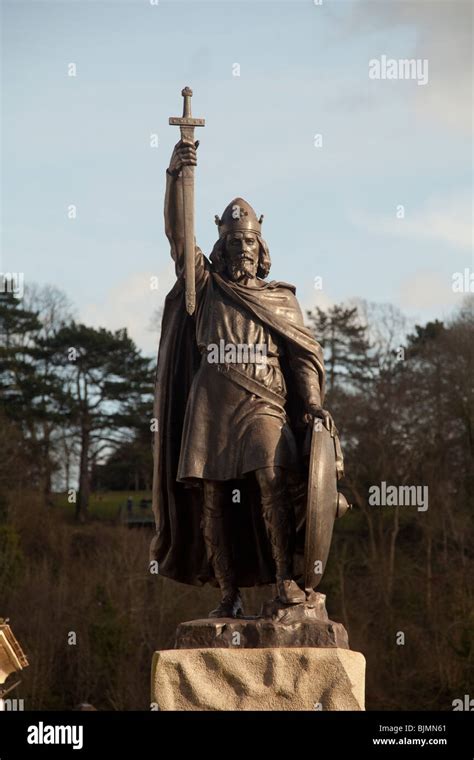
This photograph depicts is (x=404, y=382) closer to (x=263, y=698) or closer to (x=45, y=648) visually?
(x=45, y=648)

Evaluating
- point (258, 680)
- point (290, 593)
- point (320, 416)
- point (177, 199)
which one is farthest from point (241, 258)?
point (258, 680)

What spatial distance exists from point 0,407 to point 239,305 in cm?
5486

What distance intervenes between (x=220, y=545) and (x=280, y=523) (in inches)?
22.7

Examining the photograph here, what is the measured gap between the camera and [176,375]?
14.9 m

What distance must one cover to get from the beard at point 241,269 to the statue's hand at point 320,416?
127 centimetres

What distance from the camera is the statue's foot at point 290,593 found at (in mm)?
13867

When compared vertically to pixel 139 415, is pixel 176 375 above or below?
below

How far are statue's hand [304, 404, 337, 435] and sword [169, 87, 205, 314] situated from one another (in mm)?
1203

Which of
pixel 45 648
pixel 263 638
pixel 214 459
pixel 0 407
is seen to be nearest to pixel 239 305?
pixel 214 459

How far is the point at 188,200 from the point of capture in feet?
47.0

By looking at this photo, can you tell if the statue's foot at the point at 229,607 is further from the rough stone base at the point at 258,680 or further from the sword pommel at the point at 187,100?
the sword pommel at the point at 187,100

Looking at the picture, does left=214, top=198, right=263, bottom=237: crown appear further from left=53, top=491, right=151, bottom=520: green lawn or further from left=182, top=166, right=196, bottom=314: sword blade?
left=53, top=491, right=151, bottom=520: green lawn

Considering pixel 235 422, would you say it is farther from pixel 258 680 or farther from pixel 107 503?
pixel 107 503

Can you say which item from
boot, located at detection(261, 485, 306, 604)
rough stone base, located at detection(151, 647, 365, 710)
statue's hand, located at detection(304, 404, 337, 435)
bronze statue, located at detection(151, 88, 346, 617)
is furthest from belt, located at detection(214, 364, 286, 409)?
rough stone base, located at detection(151, 647, 365, 710)
